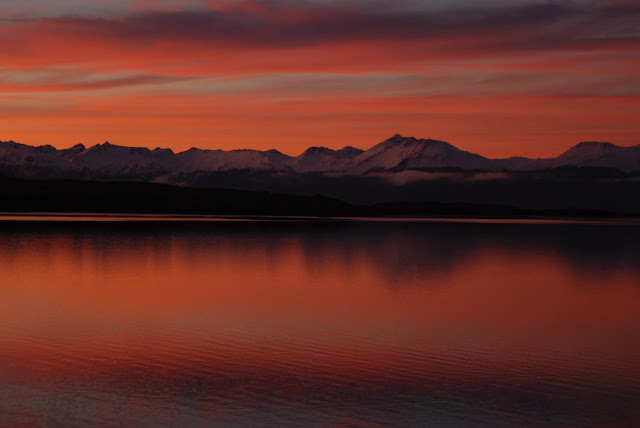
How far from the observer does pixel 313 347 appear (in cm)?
2786

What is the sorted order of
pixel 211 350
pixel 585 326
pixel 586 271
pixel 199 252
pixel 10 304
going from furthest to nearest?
pixel 199 252 → pixel 586 271 → pixel 10 304 → pixel 585 326 → pixel 211 350

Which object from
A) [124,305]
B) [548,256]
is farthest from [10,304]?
[548,256]

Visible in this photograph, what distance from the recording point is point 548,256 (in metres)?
80.1

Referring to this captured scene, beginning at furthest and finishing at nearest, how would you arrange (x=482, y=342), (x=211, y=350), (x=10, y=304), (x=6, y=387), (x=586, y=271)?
(x=586, y=271) < (x=10, y=304) < (x=482, y=342) < (x=211, y=350) < (x=6, y=387)

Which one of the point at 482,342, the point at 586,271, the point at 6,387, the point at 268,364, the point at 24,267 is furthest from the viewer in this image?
the point at 586,271

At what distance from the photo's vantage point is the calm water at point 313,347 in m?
19.7

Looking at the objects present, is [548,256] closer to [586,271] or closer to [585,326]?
[586,271]

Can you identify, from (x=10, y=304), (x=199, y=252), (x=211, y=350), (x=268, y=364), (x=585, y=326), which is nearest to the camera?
(x=268, y=364)

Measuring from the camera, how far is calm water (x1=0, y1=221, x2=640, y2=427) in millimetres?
19688

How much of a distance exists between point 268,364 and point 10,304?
59.9 ft

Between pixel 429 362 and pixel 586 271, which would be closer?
pixel 429 362

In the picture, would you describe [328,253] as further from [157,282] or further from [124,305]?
[124,305]

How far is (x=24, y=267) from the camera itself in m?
57.1

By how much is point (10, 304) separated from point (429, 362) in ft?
70.4
